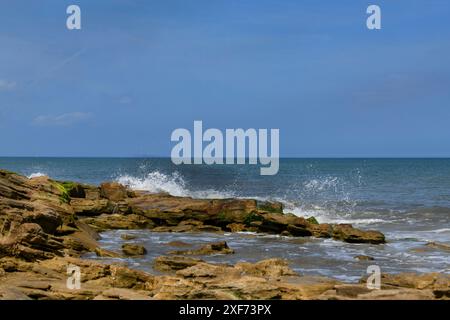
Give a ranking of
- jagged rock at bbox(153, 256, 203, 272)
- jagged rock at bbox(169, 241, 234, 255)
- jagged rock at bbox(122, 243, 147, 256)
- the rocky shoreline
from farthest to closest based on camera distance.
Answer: jagged rock at bbox(169, 241, 234, 255), jagged rock at bbox(122, 243, 147, 256), jagged rock at bbox(153, 256, 203, 272), the rocky shoreline

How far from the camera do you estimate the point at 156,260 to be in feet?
53.1

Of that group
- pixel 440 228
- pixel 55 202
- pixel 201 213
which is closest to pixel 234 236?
pixel 201 213

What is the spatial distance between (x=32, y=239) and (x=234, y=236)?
11604mm

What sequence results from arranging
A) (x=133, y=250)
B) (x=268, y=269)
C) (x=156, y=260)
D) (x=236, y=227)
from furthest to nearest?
(x=236, y=227)
(x=133, y=250)
(x=156, y=260)
(x=268, y=269)

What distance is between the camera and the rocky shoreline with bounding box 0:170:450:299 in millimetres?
11047

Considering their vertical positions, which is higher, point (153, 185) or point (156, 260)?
point (153, 185)

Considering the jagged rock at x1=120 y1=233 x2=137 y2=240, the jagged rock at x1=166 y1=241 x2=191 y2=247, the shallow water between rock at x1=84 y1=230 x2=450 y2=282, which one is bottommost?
the shallow water between rock at x1=84 y1=230 x2=450 y2=282

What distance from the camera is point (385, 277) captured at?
13.8 metres

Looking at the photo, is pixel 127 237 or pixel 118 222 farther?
pixel 118 222

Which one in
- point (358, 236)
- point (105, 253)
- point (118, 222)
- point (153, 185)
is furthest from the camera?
point (153, 185)

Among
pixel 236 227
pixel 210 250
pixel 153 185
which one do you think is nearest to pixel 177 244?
pixel 210 250

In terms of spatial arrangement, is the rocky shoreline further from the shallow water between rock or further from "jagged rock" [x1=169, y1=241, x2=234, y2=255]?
the shallow water between rock

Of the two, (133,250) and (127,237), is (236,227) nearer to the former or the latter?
(127,237)

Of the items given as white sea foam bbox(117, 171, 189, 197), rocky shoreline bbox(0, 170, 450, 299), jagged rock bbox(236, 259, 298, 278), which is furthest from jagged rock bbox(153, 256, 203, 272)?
white sea foam bbox(117, 171, 189, 197)
